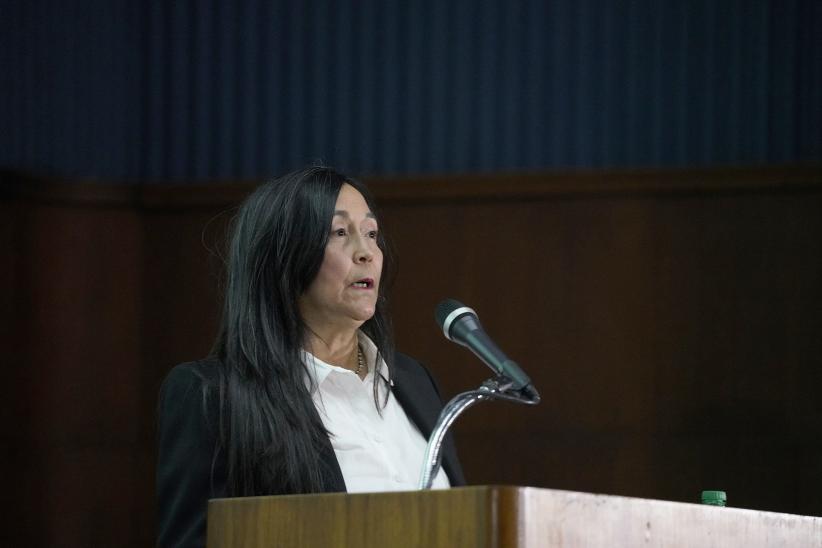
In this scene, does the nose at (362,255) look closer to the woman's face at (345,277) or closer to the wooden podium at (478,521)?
the woman's face at (345,277)

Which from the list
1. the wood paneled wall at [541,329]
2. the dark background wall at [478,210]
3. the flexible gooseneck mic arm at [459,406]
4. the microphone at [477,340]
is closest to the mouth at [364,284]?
the microphone at [477,340]

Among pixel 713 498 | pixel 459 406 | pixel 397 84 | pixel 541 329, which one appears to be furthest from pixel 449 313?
pixel 397 84

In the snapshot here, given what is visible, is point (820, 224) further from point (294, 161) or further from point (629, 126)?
point (294, 161)

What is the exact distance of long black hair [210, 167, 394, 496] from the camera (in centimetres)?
199

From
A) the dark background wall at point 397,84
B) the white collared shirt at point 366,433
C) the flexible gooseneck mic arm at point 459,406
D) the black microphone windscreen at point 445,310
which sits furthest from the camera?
the dark background wall at point 397,84

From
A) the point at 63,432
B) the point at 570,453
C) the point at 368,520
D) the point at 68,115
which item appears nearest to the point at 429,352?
the point at 570,453

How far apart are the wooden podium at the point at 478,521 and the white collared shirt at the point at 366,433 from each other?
0.41 m

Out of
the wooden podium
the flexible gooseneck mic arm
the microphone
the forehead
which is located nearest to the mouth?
the forehead

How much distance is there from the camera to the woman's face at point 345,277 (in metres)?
2.21

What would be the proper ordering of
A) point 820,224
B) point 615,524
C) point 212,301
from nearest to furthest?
point 615,524, point 820,224, point 212,301

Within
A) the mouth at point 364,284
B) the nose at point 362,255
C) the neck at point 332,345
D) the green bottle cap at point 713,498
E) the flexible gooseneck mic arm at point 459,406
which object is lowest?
the green bottle cap at point 713,498

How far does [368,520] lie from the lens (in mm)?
1518

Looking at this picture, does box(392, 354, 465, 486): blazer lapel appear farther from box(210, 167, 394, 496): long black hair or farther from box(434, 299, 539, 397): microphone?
box(434, 299, 539, 397): microphone

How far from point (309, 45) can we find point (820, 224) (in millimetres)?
1643
